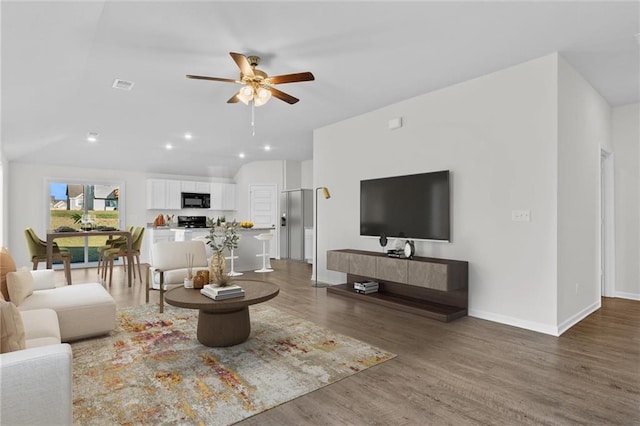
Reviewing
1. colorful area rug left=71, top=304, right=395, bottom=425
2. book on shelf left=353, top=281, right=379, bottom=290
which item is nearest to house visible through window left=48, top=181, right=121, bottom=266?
colorful area rug left=71, top=304, right=395, bottom=425

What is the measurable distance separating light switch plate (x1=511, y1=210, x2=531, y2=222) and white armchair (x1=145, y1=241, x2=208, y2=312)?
3.96 metres

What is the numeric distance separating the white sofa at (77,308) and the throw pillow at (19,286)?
3cm

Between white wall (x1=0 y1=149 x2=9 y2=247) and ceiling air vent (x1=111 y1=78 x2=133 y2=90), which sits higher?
ceiling air vent (x1=111 y1=78 x2=133 y2=90)

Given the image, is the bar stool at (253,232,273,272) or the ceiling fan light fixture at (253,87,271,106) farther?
the bar stool at (253,232,273,272)

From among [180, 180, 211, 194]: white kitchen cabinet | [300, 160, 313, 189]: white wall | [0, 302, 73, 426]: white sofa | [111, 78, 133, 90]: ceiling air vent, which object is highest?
[111, 78, 133, 90]: ceiling air vent

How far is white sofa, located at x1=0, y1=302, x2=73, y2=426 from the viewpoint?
138 centimetres

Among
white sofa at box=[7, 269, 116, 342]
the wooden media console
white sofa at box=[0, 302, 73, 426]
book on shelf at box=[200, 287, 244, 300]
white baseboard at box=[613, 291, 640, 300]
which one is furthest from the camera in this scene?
white baseboard at box=[613, 291, 640, 300]

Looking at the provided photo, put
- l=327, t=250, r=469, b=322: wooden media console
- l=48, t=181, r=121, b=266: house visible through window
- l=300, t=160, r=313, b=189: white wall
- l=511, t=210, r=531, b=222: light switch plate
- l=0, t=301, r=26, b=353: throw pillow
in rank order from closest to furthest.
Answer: l=0, t=301, r=26, b=353: throw pillow, l=511, t=210, r=531, b=222: light switch plate, l=327, t=250, r=469, b=322: wooden media console, l=48, t=181, r=121, b=266: house visible through window, l=300, t=160, r=313, b=189: white wall

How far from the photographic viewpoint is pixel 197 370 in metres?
2.70

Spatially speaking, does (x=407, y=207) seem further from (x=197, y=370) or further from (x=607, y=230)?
(x=197, y=370)

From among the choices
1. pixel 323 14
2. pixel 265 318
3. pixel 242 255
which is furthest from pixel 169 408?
pixel 242 255

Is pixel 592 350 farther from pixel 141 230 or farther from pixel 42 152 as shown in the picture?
pixel 42 152

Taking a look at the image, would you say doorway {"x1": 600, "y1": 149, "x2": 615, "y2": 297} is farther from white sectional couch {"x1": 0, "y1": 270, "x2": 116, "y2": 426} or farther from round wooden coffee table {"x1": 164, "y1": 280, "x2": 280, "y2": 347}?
white sectional couch {"x1": 0, "y1": 270, "x2": 116, "y2": 426}

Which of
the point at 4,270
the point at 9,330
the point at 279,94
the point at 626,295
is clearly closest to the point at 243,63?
the point at 279,94
